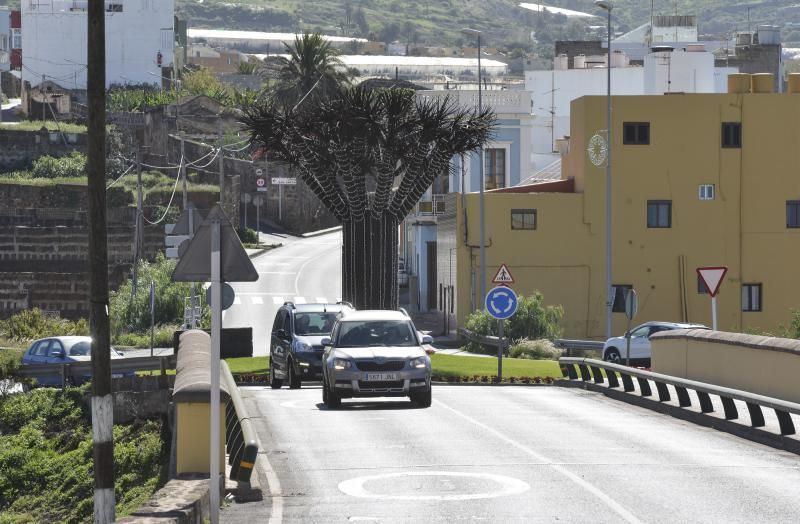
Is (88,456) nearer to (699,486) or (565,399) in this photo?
(565,399)

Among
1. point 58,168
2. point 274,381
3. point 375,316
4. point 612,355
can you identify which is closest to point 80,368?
point 274,381

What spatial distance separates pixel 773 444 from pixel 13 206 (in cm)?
7814

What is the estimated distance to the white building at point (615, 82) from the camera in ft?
289

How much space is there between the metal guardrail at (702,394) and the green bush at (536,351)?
1674cm

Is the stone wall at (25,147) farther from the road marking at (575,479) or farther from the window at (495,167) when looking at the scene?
the road marking at (575,479)

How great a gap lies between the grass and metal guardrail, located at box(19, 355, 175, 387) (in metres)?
68.8

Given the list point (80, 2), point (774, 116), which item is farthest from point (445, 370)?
point (80, 2)

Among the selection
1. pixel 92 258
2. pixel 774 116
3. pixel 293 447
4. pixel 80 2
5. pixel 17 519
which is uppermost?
pixel 80 2

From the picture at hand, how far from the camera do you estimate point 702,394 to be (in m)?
24.6

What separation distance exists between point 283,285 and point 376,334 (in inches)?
2116

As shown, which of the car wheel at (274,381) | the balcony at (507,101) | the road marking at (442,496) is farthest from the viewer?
the balcony at (507,101)

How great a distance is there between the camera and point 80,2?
436 ft

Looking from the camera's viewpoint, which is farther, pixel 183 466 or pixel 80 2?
pixel 80 2

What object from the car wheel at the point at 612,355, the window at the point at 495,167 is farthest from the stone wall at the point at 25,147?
the car wheel at the point at 612,355
